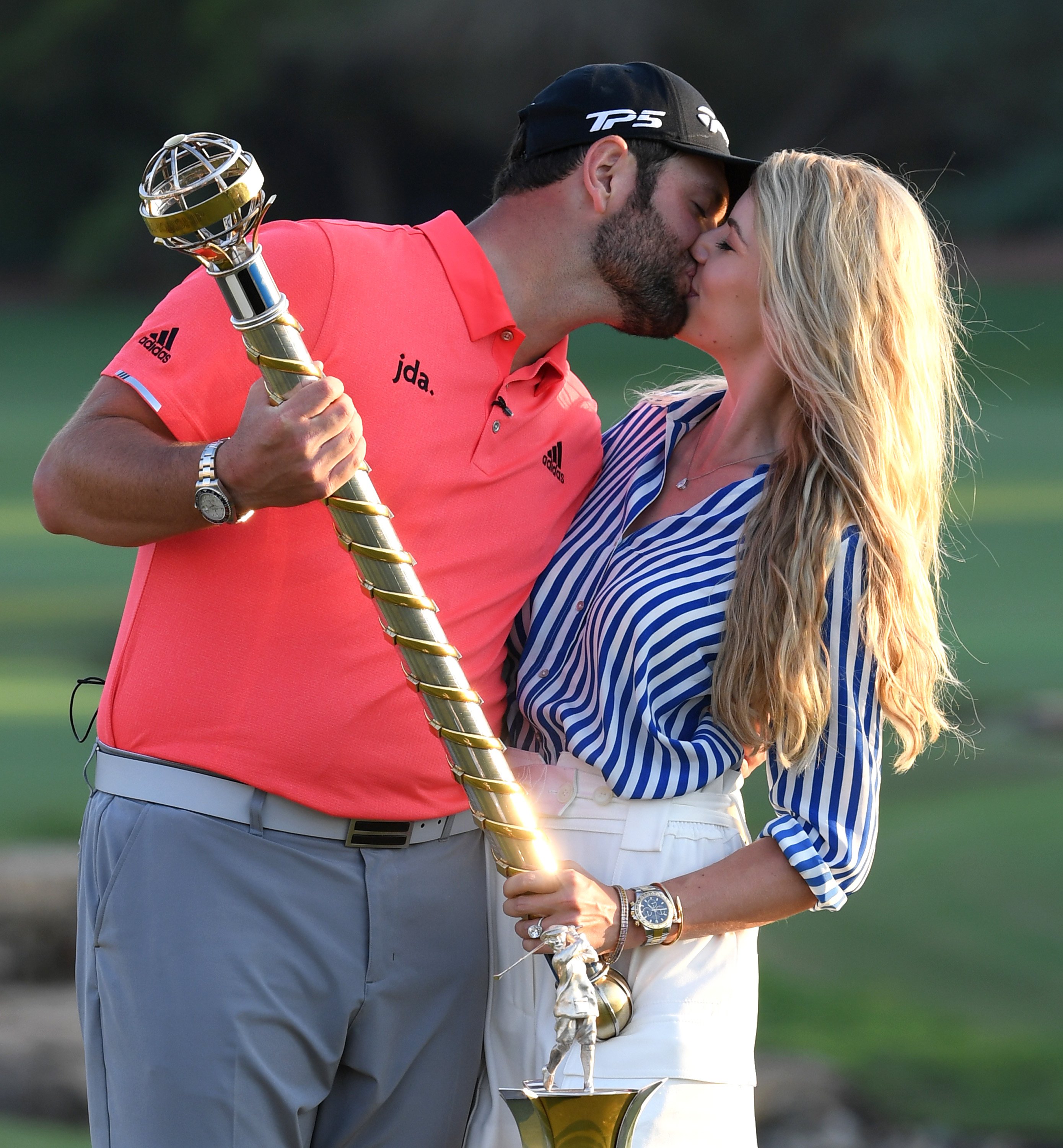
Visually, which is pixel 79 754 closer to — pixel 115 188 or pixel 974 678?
pixel 974 678

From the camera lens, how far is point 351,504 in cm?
204

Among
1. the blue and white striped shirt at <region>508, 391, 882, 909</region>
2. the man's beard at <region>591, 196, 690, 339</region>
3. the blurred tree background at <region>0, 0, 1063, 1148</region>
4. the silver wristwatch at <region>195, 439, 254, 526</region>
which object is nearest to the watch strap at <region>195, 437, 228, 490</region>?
the silver wristwatch at <region>195, 439, 254, 526</region>

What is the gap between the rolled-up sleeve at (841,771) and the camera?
2.40m

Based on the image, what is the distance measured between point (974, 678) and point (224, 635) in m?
7.23

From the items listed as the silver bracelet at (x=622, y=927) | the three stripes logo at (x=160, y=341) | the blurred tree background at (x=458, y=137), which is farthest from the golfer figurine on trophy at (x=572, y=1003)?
the blurred tree background at (x=458, y=137)

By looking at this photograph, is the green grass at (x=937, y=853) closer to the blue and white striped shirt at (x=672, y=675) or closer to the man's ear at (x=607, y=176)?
the man's ear at (x=607, y=176)

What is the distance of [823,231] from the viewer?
263cm

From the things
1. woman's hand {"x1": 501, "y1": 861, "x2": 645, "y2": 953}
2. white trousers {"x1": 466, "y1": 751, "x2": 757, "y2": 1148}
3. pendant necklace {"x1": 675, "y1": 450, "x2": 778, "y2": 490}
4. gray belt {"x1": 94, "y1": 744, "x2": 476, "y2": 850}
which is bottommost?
white trousers {"x1": 466, "y1": 751, "x2": 757, "y2": 1148}

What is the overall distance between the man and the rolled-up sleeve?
1.79 ft

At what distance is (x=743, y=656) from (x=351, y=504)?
719mm

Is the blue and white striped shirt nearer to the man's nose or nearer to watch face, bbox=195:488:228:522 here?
the man's nose

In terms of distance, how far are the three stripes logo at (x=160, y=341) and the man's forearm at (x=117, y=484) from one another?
0.38 ft

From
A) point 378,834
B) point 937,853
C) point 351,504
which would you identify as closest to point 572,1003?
point 378,834

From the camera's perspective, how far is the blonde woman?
240 centimetres
